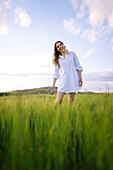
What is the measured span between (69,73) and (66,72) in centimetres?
7

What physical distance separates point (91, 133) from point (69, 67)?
2.12 meters

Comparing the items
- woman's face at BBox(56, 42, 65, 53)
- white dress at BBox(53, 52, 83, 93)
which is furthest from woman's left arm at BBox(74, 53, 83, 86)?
woman's face at BBox(56, 42, 65, 53)

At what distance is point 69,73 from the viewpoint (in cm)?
312

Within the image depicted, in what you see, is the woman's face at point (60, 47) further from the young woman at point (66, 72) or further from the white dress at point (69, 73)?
the white dress at point (69, 73)

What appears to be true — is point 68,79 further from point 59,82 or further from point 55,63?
point 55,63

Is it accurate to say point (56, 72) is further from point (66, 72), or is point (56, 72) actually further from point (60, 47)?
point (60, 47)

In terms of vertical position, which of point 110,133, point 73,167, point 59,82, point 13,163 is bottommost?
point 73,167

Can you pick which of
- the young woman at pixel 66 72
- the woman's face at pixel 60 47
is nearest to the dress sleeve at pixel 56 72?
the young woman at pixel 66 72

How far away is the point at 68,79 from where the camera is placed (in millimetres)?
3088

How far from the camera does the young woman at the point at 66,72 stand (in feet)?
9.98

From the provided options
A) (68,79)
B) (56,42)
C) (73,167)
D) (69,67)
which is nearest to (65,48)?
(56,42)

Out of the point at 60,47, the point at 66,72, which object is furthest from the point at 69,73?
the point at 60,47

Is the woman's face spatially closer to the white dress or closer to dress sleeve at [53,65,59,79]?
the white dress

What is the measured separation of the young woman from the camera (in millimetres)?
3041
